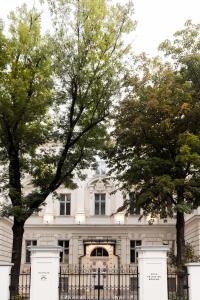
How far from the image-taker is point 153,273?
558 inches

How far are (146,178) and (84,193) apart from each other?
625 inches

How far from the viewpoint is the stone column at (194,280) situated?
13.9m

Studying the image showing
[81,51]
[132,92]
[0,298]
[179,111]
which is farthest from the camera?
[132,92]

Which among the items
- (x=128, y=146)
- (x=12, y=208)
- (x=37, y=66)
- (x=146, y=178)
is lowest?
(x=12, y=208)

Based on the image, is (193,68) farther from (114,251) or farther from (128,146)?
(114,251)

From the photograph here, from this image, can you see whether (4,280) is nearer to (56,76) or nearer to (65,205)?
(56,76)

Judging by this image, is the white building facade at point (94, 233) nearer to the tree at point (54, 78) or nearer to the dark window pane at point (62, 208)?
the dark window pane at point (62, 208)

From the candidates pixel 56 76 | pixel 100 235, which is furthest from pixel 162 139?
pixel 100 235

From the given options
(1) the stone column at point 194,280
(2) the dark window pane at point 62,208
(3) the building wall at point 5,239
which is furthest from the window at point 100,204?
(1) the stone column at point 194,280

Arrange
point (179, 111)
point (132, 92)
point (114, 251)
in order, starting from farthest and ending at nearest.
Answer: point (114, 251), point (132, 92), point (179, 111)

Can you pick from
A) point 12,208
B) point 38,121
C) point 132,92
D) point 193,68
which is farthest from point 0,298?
point 193,68

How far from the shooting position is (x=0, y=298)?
13.7 m

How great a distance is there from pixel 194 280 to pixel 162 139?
8827 mm

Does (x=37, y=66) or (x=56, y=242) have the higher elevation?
(x=37, y=66)
